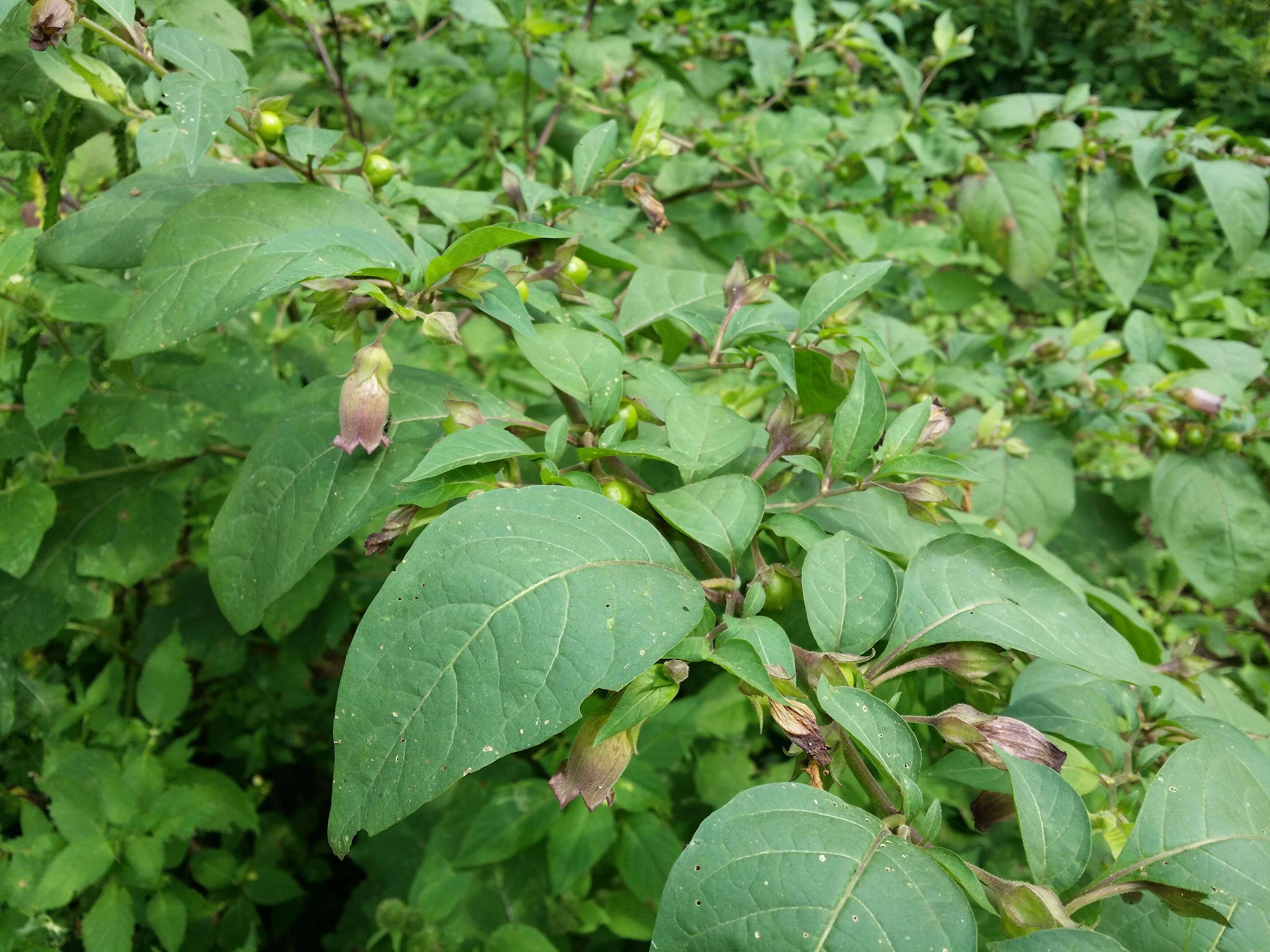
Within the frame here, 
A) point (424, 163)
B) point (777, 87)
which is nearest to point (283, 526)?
point (777, 87)

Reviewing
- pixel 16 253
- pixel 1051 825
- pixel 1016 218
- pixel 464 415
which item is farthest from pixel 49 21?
pixel 1016 218

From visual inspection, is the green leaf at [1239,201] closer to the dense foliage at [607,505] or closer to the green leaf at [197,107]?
the dense foliage at [607,505]

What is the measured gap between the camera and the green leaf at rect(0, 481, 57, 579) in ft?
4.21

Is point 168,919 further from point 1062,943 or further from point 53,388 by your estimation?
point 1062,943

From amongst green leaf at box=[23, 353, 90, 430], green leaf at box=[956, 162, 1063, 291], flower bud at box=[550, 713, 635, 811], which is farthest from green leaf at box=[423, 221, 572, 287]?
green leaf at box=[956, 162, 1063, 291]

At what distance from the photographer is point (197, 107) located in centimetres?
86

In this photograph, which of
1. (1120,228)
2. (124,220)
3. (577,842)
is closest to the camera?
(124,220)

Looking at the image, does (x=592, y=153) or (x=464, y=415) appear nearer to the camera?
(x=464, y=415)

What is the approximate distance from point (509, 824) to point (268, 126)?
4.08ft

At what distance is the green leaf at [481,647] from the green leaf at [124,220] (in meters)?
0.74

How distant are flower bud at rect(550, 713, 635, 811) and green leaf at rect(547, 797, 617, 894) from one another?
81cm

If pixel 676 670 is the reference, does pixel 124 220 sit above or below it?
above

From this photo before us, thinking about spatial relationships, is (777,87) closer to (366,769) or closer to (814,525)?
(814,525)

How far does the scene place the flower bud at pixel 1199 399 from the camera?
1612 mm
